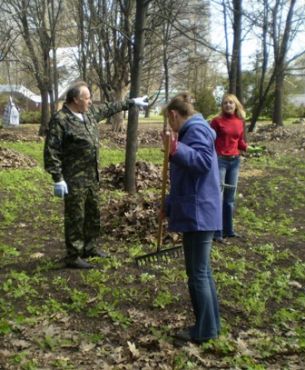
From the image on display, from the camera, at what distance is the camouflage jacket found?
5.34 m

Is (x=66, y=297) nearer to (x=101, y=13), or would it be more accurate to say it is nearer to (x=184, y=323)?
(x=184, y=323)

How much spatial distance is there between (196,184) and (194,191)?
5 cm

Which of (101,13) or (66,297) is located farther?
(101,13)

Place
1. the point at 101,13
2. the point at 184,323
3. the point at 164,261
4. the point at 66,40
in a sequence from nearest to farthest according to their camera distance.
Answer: the point at 184,323
the point at 164,261
the point at 101,13
the point at 66,40

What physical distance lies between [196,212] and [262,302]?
1658 mm

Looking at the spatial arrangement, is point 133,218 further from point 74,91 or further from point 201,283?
point 201,283

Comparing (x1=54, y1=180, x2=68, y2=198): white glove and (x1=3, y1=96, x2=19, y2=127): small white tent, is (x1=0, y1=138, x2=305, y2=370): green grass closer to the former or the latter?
(x1=54, y1=180, x2=68, y2=198): white glove

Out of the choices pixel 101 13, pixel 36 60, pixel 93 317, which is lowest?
pixel 93 317

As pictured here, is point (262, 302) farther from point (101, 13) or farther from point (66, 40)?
point (66, 40)

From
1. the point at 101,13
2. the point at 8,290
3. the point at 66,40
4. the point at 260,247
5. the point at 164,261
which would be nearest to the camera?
the point at 8,290

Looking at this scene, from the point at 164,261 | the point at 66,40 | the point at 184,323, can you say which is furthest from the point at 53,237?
the point at 66,40

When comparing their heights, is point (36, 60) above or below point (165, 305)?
above

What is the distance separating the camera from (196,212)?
148 inches

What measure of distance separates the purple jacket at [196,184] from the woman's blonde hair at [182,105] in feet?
0.21
